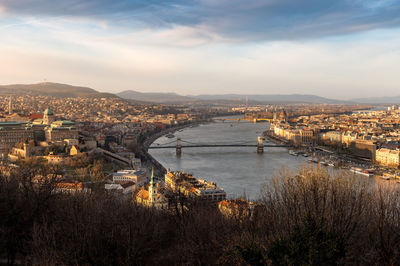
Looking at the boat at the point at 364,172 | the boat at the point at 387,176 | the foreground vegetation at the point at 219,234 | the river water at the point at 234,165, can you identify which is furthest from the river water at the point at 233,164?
the foreground vegetation at the point at 219,234

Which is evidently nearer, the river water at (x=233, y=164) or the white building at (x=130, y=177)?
the white building at (x=130, y=177)

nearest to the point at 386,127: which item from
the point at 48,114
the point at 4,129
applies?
the point at 48,114

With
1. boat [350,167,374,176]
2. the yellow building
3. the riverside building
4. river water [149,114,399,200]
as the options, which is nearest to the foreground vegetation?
the riverside building

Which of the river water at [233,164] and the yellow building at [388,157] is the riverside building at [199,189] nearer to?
the river water at [233,164]

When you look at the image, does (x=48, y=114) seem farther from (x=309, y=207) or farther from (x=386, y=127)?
(x=386, y=127)

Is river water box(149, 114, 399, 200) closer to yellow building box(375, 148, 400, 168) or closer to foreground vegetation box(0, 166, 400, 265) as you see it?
yellow building box(375, 148, 400, 168)

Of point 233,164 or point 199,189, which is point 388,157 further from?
point 199,189

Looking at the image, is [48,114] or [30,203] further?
[48,114]

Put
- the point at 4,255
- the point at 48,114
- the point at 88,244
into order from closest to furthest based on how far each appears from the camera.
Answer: the point at 88,244 < the point at 4,255 < the point at 48,114
